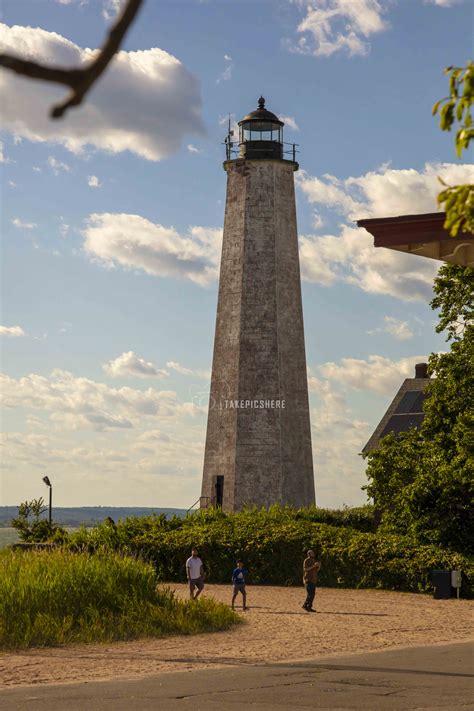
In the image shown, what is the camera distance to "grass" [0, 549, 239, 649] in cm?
2319

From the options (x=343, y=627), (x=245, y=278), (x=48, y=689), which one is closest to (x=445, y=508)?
(x=343, y=627)

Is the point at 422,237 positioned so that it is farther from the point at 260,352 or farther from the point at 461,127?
the point at 260,352

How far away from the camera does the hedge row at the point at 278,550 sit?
3384cm

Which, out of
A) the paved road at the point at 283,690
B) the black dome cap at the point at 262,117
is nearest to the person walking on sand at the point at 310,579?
the paved road at the point at 283,690

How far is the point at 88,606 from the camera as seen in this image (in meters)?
24.6

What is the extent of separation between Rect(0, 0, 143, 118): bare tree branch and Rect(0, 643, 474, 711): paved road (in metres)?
12.3

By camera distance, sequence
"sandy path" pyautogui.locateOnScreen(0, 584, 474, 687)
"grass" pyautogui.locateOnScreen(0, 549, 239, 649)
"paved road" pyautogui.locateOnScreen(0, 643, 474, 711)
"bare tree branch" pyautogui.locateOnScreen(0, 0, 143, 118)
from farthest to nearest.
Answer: "grass" pyautogui.locateOnScreen(0, 549, 239, 649)
"sandy path" pyautogui.locateOnScreen(0, 584, 474, 687)
"paved road" pyautogui.locateOnScreen(0, 643, 474, 711)
"bare tree branch" pyautogui.locateOnScreen(0, 0, 143, 118)

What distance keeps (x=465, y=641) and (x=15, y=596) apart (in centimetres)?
975

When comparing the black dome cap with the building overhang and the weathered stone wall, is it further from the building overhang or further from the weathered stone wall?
the building overhang

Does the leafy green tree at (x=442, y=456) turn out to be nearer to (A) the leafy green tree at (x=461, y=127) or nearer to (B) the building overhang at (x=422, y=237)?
(B) the building overhang at (x=422, y=237)

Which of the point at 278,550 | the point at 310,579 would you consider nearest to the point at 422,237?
the point at 310,579

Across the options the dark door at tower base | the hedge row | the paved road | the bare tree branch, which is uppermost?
the dark door at tower base

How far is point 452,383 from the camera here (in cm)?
3453

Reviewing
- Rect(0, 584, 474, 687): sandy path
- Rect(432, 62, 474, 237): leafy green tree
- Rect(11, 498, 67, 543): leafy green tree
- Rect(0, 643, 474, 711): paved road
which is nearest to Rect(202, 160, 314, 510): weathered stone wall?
Rect(11, 498, 67, 543): leafy green tree
